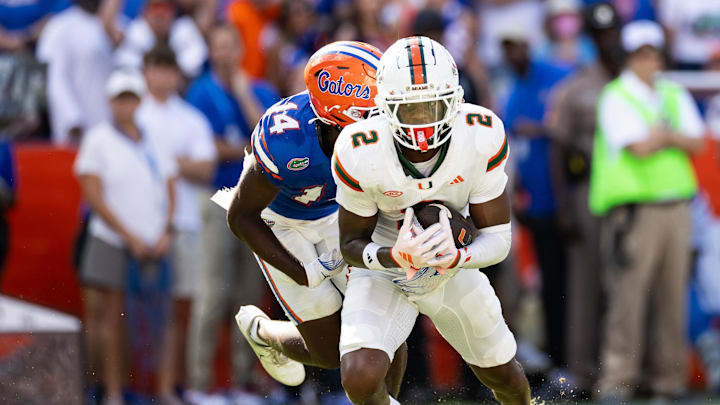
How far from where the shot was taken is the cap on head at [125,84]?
8602 millimetres

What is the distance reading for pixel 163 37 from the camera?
31.2ft

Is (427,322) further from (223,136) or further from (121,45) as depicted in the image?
(121,45)

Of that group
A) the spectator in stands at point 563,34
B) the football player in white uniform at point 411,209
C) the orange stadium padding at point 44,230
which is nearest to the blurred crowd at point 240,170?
the orange stadium padding at point 44,230

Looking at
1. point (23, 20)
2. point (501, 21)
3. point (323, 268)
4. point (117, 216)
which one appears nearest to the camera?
point (323, 268)

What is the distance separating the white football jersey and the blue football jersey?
425mm

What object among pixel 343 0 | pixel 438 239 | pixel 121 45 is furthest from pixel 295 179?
pixel 343 0

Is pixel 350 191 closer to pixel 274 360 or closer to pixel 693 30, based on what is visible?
pixel 274 360

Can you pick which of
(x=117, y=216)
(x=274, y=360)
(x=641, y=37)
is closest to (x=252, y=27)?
(x=117, y=216)

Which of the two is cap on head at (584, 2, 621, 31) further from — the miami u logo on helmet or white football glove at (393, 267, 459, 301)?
white football glove at (393, 267, 459, 301)

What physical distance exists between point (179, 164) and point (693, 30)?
5.04m

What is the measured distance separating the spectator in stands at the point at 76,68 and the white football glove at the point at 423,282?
4.32m

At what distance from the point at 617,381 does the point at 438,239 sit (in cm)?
453

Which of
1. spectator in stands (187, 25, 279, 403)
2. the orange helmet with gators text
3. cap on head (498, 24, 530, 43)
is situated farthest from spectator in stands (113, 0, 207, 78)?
the orange helmet with gators text

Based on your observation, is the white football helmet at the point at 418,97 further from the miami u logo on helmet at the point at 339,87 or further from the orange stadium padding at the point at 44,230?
the orange stadium padding at the point at 44,230
